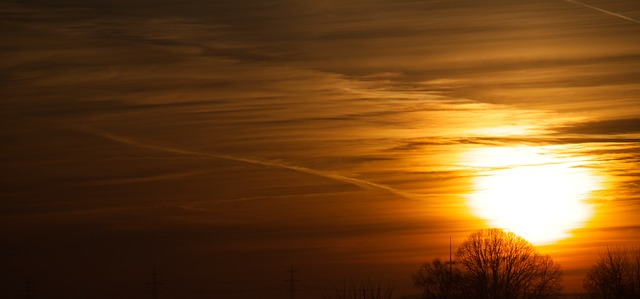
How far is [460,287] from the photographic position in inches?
5527

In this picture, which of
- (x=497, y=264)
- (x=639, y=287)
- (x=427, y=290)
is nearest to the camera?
(x=639, y=287)

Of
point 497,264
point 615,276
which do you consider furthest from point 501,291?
point 615,276

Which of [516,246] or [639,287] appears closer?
[639,287]

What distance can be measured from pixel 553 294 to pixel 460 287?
37.9ft

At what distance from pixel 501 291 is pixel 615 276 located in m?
13.5

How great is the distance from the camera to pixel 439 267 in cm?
15738

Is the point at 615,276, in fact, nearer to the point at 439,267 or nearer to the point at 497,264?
the point at 497,264

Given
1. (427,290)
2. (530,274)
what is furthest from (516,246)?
(427,290)

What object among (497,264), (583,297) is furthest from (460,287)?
(583,297)

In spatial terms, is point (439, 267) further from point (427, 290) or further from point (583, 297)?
point (583, 297)

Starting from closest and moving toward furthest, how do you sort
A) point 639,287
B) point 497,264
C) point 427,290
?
point 639,287 → point 497,264 → point 427,290

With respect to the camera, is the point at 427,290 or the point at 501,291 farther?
the point at 427,290

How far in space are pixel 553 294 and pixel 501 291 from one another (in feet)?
25.7

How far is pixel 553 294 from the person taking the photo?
14088 centimetres
